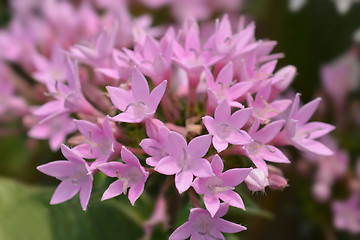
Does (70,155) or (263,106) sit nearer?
(70,155)

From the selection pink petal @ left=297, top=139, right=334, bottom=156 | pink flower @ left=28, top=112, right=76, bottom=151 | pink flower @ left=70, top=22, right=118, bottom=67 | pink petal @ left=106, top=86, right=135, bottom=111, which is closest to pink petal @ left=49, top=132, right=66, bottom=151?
pink flower @ left=28, top=112, right=76, bottom=151

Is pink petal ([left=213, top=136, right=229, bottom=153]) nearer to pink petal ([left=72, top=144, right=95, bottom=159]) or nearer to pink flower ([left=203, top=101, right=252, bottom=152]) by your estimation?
pink flower ([left=203, top=101, right=252, bottom=152])

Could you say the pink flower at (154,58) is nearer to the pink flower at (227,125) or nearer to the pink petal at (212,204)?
the pink flower at (227,125)

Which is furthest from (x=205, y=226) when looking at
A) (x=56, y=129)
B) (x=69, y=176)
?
(x=56, y=129)

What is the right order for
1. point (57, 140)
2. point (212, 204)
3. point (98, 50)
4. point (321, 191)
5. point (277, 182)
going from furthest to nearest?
point (321, 191), point (57, 140), point (98, 50), point (277, 182), point (212, 204)

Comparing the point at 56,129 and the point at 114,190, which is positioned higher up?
the point at 114,190

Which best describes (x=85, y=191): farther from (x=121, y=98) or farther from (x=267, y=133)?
(x=267, y=133)
